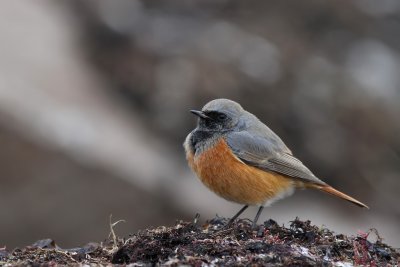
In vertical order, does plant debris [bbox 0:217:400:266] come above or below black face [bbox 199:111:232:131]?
below

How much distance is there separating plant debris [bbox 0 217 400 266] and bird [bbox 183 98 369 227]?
1.36 metres

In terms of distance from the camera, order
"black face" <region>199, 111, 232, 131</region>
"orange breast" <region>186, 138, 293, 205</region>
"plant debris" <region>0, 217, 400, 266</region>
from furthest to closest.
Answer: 1. "black face" <region>199, 111, 232, 131</region>
2. "orange breast" <region>186, 138, 293, 205</region>
3. "plant debris" <region>0, 217, 400, 266</region>

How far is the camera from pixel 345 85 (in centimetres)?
1611

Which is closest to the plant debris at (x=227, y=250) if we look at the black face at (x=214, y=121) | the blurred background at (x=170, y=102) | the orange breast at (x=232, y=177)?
the orange breast at (x=232, y=177)

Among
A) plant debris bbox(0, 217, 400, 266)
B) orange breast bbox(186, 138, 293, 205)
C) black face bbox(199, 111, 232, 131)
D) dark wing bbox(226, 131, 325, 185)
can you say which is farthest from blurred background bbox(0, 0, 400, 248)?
plant debris bbox(0, 217, 400, 266)

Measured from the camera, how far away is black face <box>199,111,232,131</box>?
9180 millimetres

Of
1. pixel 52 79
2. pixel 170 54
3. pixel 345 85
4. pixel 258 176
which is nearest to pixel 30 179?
pixel 52 79

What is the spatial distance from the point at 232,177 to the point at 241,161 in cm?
35

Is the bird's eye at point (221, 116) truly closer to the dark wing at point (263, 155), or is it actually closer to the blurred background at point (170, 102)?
the dark wing at point (263, 155)

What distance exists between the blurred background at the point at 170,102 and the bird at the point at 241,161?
4661 mm

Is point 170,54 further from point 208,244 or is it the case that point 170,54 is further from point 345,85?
point 208,244

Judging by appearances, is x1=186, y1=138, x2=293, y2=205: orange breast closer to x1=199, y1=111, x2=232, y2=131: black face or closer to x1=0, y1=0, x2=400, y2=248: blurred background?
x1=199, y1=111, x2=232, y2=131: black face

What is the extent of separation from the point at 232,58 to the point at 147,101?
210 centimetres

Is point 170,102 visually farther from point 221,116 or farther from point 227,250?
point 227,250
